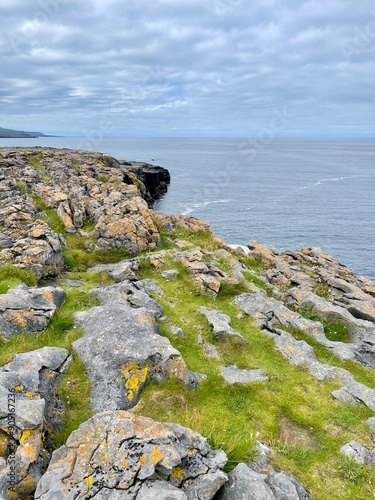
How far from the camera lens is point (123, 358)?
40.0ft

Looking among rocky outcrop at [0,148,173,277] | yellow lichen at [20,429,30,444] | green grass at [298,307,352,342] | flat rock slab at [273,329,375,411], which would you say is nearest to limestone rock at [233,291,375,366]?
green grass at [298,307,352,342]

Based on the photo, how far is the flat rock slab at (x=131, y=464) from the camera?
23.1ft

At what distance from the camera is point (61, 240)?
2662 centimetres

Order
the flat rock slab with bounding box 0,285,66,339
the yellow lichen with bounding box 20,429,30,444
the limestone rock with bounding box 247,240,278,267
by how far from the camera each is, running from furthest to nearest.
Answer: the limestone rock with bounding box 247,240,278,267 < the flat rock slab with bounding box 0,285,66,339 < the yellow lichen with bounding box 20,429,30,444

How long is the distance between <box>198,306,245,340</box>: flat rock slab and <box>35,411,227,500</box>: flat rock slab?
24.9ft

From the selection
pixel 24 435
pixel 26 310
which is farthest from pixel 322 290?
pixel 24 435

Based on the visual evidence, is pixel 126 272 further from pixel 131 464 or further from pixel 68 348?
pixel 131 464

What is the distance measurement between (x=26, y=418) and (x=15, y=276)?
12.3 m

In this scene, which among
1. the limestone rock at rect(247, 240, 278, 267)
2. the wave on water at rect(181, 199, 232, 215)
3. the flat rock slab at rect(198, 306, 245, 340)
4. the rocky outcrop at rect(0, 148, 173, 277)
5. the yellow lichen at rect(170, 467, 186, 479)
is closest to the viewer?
the yellow lichen at rect(170, 467, 186, 479)

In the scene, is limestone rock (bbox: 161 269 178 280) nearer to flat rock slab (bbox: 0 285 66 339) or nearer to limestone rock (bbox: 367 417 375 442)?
flat rock slab (bbox: 0 285 66 339)

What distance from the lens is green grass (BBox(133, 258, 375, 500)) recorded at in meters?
9.63

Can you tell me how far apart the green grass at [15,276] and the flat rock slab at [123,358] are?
19.8 ft

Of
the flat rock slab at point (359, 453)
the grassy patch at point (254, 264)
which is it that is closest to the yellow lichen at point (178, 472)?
the flat rock slab at point (359, 453)

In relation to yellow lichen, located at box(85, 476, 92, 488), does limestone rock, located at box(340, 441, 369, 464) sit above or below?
below
